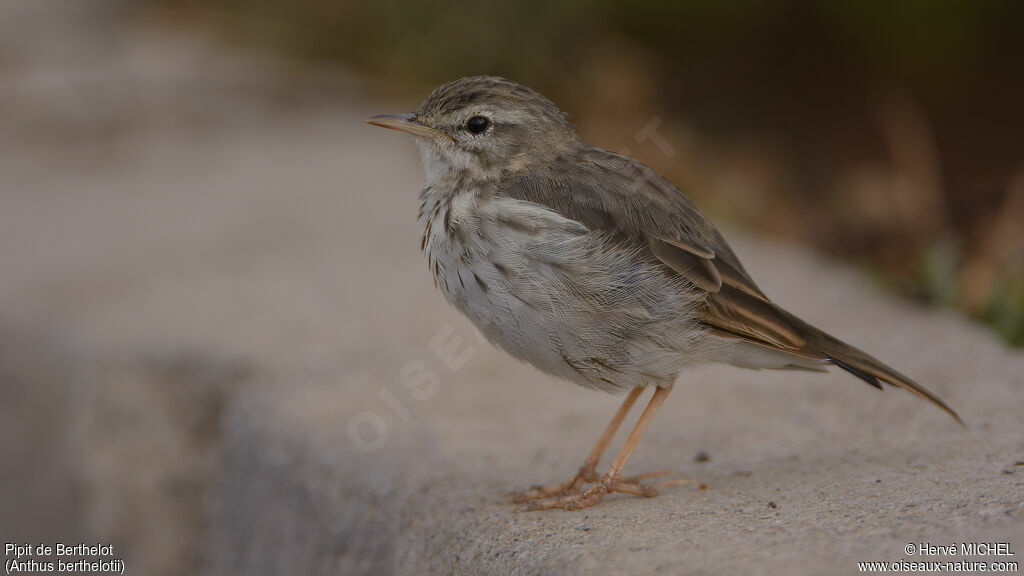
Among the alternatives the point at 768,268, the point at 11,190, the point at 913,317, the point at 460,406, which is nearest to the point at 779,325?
the point at 460,406

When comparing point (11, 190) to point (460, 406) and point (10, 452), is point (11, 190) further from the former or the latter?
point (460, 406)

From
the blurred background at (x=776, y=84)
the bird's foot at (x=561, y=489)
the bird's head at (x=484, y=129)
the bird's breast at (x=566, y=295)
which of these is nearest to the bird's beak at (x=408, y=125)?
the bird's head at (x=484, y=129)

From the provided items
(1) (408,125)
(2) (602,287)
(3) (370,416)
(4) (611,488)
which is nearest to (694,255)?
(2) (602,287)

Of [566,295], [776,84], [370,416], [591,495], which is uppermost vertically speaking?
[776,84]

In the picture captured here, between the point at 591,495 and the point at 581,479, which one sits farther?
the point at 581,479

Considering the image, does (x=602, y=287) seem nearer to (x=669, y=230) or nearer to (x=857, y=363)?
(x=669, y=230)

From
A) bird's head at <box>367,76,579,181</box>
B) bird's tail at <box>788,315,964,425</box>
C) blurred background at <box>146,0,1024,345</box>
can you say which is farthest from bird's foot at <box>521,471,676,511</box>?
blurred background at <box>146,0,1024,345</box>

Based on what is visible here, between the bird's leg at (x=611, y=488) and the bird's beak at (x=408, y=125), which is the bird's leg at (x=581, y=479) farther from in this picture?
the bird's beak at (x=408, y=125)
